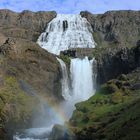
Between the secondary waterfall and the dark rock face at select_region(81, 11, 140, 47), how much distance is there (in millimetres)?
3724

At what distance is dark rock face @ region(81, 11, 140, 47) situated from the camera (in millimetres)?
167625

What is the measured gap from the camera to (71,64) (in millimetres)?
118125

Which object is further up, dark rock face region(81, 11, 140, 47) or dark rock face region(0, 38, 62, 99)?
dark rock face region(81, 11, 140, 47)

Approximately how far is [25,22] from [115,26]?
124 feet

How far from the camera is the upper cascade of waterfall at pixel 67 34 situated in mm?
161250

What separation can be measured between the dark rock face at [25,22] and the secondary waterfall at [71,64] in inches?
171

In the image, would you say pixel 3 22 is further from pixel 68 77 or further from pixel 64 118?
pixel 64 118

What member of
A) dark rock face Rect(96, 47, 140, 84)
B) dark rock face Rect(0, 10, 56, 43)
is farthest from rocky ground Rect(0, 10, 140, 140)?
dark rock face Rect(0, 10, 56, 43)

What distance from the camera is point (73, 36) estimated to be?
16488 centimetres

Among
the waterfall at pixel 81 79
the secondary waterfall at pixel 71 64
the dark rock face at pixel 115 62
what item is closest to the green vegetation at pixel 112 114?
the secondary waterfall at pixel 71 64

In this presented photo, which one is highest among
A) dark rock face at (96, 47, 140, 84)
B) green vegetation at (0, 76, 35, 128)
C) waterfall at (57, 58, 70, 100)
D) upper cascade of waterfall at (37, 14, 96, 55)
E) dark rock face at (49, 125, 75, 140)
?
upper cascade of waterfall at (37, 14, 96, 55)

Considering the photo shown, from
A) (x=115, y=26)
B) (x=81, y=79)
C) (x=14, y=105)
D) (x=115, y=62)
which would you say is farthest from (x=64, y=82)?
(x=115, y=26)

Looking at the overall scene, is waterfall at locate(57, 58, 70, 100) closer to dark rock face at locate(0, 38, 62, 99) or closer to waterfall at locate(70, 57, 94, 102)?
dark rock face at locate(0, 38, 62, 99)

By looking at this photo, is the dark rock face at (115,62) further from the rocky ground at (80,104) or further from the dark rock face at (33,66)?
the dark rock face at (33,66)
